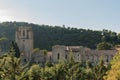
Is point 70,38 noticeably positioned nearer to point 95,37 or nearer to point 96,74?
point 95,37

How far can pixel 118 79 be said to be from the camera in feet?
85.4

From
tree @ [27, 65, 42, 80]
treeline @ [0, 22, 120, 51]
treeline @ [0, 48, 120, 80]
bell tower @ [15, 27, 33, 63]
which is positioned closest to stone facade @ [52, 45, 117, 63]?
bell tower @ [15, 27, 33, 63]

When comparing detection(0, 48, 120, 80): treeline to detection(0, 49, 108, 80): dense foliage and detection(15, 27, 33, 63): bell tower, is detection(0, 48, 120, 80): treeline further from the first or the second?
detection(15, 27, 33, 63): bell tower

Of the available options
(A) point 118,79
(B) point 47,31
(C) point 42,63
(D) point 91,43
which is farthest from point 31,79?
(B) point 47,31

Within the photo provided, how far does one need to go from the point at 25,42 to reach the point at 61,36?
4332 cm

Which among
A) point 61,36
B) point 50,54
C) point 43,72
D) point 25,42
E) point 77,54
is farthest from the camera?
point 61,36

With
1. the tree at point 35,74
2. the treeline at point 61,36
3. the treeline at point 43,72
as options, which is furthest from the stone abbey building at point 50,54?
the tree at point 35,74

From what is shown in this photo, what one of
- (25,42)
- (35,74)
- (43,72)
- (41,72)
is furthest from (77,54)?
(35,74)

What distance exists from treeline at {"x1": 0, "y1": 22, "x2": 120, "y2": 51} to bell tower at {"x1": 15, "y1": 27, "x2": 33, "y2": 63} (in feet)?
90.6

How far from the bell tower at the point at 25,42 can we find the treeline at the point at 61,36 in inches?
1087

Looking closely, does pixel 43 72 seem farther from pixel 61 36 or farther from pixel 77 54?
pixel 61 36

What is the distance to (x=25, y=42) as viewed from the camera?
3617 inches

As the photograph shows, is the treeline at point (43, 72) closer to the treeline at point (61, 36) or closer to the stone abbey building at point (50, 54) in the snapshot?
the stone abbey building at point (50, 54)

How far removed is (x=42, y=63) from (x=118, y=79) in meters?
63.7
